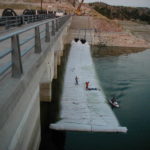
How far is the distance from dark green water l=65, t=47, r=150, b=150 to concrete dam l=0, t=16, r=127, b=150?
574 millimetres

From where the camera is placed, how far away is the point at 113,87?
20.6 metres

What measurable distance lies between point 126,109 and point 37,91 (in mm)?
9916

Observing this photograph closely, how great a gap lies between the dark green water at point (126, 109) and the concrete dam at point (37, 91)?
574 millimetres

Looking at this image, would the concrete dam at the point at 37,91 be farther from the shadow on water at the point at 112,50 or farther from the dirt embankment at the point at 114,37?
the dirt embankment at the point at 114,37

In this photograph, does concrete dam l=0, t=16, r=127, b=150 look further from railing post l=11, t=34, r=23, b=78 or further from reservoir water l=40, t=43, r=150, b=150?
reservoir water l=40, t=43, r=150, b=150

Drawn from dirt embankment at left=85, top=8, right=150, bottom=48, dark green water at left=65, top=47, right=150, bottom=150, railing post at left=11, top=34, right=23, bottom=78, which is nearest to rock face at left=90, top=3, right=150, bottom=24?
dirt embankment at left=85, top=8, right=150, bottom=48

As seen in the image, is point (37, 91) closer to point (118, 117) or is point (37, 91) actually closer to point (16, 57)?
point (16, 57)

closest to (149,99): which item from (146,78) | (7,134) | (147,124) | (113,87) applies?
(113,87)

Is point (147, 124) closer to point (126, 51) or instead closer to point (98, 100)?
point (98, 100)

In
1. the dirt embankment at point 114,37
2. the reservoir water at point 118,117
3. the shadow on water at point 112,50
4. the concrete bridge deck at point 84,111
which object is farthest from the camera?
the dirt embankment at point 114,37

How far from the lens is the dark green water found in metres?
11.3

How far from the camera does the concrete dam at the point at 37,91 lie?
384 centimetres

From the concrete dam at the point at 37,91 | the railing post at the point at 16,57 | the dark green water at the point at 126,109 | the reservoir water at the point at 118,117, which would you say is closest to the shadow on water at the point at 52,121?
the reservoir water at the point at 118,117

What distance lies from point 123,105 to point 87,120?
203 inches
